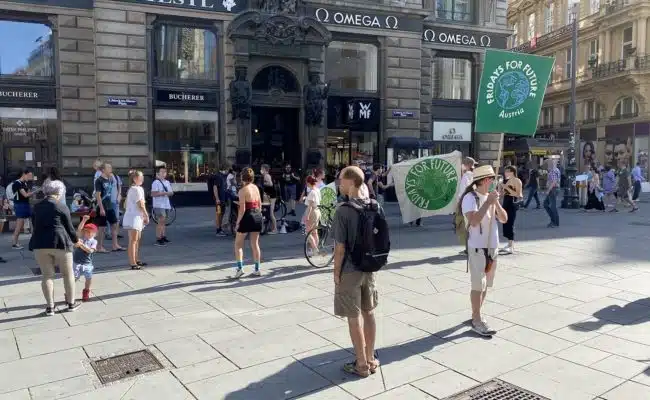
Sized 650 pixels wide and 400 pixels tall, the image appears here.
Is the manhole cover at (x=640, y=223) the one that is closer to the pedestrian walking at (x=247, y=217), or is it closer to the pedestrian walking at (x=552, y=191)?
the pedestrian walking at (x=552, y=191)

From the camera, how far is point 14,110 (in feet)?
61.6

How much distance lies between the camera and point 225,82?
21000 millimetres

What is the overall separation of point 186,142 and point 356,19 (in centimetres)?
889

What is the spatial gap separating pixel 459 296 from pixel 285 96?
16.1 m

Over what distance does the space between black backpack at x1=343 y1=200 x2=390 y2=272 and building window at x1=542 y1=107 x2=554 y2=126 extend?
1751 inches

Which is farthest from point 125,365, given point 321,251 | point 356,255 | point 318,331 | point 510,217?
point 510,217

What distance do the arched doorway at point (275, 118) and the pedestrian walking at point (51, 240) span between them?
15.4m

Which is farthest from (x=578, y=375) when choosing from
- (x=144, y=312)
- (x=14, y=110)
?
(x=14, y=110)

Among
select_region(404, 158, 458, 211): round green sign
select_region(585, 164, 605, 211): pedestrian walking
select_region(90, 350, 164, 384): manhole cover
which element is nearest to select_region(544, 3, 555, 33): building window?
select_region(585, 164, 605, 211): pedestrian walking

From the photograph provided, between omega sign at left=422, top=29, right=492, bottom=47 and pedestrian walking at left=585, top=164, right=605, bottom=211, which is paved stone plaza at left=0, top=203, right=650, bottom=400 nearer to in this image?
pedestrian walking at left=585, top=164, right=605, bottom=211

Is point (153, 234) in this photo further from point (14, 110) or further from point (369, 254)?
point (369, 254)

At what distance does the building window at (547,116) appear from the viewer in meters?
45.0

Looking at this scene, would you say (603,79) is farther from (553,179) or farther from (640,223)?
(553,179)

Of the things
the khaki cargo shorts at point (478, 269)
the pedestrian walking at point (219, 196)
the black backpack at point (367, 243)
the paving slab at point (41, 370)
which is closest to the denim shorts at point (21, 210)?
the pedestrian walking at point (219, 196)
